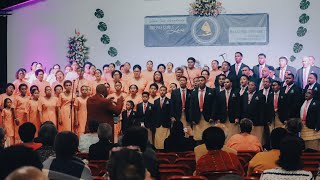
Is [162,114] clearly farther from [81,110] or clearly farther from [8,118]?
[8,118]

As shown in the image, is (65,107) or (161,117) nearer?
(161,117)

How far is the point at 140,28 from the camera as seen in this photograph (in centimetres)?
1695

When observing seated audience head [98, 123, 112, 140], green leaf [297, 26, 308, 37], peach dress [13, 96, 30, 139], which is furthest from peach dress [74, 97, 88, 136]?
seated audience head [98, 123, 112, 140]

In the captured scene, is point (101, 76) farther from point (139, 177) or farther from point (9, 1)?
point (139, 177)

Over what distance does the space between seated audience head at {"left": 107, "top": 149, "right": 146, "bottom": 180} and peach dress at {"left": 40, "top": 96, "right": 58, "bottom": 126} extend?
35.0 feet

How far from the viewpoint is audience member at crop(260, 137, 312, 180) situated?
4928 mm

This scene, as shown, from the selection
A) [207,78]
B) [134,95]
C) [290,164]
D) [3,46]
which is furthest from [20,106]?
[290,164]

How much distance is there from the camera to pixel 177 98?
1256cm

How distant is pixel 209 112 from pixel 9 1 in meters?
7.47

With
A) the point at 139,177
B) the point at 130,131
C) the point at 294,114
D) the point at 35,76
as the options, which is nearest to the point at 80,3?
the point at 35,76

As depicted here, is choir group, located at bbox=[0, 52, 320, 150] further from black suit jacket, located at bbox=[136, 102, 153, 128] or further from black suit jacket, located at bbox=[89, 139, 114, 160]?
black suit jacket, located at bbox=[89, 139, 114, 160]

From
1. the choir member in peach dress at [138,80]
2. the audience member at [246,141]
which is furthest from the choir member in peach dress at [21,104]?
the audience member at [246,141]

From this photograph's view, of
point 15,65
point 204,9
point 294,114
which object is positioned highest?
point 204,9

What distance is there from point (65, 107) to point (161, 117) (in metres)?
2.59
